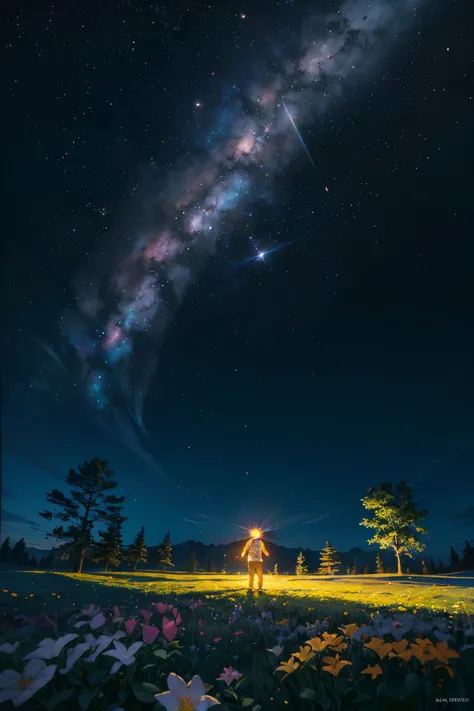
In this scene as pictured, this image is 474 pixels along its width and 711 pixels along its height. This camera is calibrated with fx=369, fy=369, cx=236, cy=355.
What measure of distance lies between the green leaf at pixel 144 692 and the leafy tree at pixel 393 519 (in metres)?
36.5

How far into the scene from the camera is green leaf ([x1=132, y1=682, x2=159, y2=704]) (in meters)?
1.85

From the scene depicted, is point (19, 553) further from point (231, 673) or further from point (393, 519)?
point (231, 673)

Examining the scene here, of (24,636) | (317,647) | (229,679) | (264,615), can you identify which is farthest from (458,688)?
(264,615)

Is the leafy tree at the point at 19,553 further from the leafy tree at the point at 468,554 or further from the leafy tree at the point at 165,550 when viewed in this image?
the leafy tree at the point at 468,554

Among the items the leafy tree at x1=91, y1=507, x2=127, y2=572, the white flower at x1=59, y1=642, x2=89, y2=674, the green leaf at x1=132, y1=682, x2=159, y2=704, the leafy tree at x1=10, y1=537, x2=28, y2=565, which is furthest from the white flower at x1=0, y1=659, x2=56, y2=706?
the leafy tree at x1=10, y1=537, x2=28, y2=565

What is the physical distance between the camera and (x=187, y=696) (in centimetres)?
163

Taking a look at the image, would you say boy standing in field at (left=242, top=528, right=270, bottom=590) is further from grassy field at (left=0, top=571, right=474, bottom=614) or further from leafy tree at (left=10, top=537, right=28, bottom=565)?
leafy tree at (left=10, top=537, right=28, bottom=565)

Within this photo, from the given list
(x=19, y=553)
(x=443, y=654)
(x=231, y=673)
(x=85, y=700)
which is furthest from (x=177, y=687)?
(x=19, y=553)

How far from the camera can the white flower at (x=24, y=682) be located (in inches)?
59.7

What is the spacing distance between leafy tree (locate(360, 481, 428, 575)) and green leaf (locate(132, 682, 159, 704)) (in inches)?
1437

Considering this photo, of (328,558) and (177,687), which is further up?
(177,687)

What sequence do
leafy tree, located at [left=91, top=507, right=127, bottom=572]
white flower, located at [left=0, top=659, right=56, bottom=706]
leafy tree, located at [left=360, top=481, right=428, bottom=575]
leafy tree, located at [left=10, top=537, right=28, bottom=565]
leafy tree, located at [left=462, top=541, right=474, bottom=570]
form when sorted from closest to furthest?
white flower, located at [left=0, top=659, right=56, bottom=706] → leafy tree, located at [left=360, top=481, right=428, bottom=575] → leafy tree, located at [left=91, top=507, right=127, bottom=572] → leafy tree, located at [left=462, top=541, right=474, bottom=570] → leafy tree, located at [left=10, top=537, right=28, bottom=565]

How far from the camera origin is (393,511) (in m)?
33.2

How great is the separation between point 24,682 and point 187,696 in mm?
755
